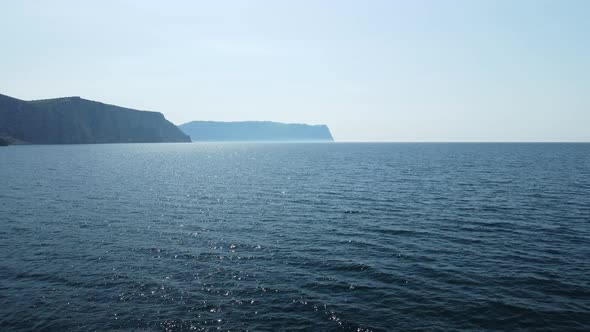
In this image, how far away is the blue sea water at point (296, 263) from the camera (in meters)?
22.8

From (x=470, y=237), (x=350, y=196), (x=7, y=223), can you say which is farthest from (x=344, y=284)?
(x=7, y=223)

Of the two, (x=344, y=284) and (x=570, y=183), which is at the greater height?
(x=570, y=183)

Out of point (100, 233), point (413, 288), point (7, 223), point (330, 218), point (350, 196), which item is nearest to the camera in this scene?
point (413, 288)

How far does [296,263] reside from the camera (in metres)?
31.9

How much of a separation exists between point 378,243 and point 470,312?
14613 mm

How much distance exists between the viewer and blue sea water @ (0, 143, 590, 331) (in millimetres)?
22797

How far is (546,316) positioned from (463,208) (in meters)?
32.7

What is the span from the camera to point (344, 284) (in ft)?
90.1

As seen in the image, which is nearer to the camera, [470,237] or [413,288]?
[413,288]

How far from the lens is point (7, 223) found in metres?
44.8

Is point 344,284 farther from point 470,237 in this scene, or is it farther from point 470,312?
point 470,237

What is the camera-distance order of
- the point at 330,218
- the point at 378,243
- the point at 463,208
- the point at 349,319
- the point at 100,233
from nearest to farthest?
1. the point at 349,319
2. the point at 378,243
3. the point at 100,233
4. the point at 330,218
5. the point at 463,208

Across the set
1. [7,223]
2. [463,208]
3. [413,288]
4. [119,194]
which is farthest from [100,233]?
[463,208]

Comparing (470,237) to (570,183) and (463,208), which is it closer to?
(463,208)
